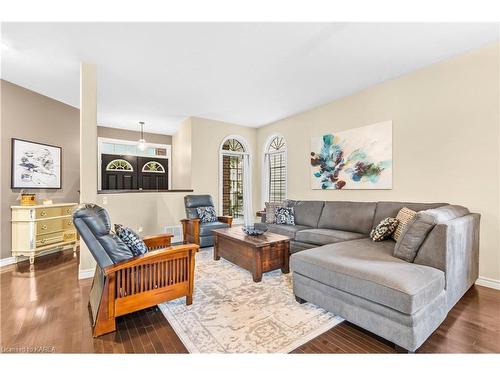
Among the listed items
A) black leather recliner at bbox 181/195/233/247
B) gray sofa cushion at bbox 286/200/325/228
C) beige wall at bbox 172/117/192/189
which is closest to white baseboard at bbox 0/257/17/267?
black leather recliner at bbox 181/195/233/247

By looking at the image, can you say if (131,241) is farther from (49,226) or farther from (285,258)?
(49,226)

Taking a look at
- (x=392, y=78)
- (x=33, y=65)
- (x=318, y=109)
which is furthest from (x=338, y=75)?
(x=33, y=65)

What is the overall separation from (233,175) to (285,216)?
2301 mm

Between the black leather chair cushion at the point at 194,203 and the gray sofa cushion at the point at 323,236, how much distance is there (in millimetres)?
2164

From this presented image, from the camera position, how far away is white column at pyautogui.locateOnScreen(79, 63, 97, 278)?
304cm

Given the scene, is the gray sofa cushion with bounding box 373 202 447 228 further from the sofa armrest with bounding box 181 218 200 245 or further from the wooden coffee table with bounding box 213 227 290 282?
the sofa armrest with bounding box 181 218 200 245

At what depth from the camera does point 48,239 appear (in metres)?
3.91

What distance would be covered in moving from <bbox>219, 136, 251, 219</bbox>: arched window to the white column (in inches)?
120

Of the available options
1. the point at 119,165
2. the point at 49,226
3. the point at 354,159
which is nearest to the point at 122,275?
the point at 49,226

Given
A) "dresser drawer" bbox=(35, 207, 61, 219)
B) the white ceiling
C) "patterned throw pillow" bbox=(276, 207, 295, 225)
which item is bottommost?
"patterned throw pillow" bbox=(276, 207, 295, 225)

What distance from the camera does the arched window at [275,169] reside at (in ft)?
18.5

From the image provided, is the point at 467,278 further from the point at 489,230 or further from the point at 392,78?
the point at 392,78
